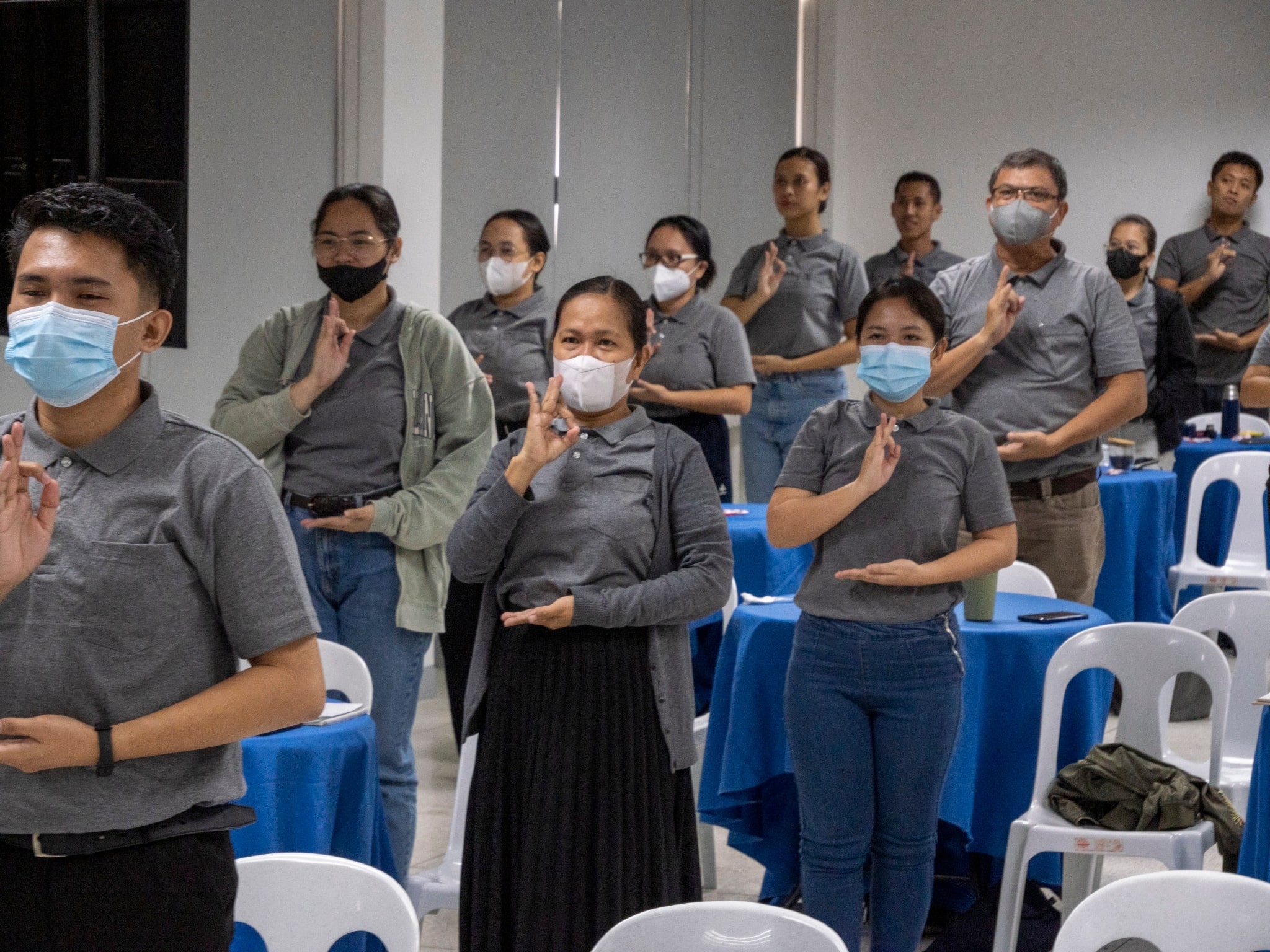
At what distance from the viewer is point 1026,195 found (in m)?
3.82

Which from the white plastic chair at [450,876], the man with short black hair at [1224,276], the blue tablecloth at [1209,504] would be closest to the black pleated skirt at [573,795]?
the white plastic chair at [450,876]

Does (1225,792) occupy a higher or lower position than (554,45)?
lower

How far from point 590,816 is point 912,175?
525 centimetres

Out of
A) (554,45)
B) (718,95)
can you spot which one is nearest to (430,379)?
(554,45)

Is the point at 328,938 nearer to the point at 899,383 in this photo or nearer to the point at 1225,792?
the point at 899,383

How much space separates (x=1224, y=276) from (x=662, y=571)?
612cm

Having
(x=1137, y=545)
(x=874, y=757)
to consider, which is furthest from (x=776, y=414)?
(x=874, y=757)

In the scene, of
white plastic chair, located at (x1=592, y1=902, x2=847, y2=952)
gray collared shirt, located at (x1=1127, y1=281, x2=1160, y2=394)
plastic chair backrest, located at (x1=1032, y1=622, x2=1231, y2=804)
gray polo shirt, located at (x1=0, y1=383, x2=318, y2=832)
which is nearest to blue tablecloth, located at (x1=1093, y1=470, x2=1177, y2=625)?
gray collared shirt, located at (x1=1127, y1=281, x2=1160, y2=394)

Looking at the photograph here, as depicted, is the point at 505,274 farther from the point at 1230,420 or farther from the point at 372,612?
the point at 1230,420

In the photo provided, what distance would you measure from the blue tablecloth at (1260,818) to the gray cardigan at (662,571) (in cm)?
97

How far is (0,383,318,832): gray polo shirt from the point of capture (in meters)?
1.51

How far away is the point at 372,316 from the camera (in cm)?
332

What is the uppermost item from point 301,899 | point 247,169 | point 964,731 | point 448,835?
point 247,169

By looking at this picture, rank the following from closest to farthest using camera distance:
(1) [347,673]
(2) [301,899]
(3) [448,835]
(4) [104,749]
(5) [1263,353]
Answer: (4) [104,749], (2) [301,899], (1) [347,673], (5) [1263,353], (3) [448,835]
